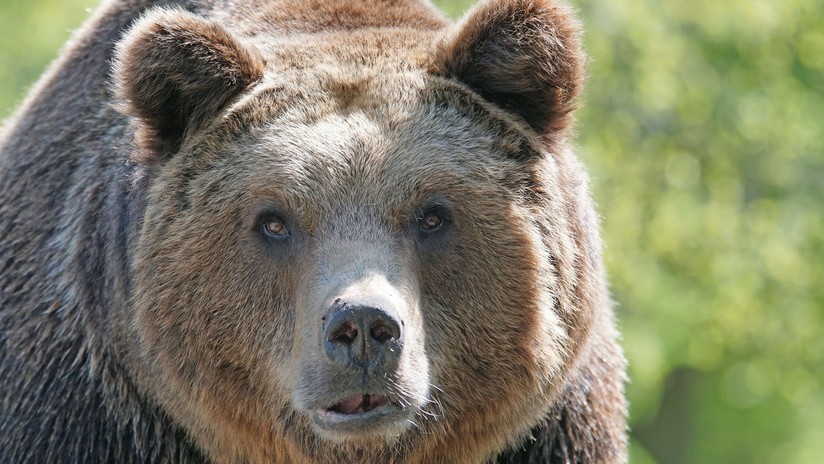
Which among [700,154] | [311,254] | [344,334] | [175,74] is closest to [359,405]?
[344,334]

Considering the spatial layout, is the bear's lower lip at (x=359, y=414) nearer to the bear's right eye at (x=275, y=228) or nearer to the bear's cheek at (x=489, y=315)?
the bear's cheek at (x=489, y=315)

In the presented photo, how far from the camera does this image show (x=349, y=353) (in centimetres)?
473

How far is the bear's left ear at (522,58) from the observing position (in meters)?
5.41

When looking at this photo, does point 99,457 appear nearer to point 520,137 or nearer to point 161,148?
point 161,148

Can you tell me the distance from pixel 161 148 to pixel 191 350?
35.8 inches

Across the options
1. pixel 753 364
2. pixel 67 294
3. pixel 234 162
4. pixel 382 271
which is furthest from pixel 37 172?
pixel 753 364

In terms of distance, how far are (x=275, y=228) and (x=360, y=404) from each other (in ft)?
2.79

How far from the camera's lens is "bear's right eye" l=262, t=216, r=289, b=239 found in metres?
5.27

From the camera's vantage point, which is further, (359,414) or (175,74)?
(175,74)

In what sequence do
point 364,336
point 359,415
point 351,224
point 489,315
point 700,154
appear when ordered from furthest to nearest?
1. point 700,154
2. point 489,315
3. point 351,224
4. point 359,415
5. point 364,336

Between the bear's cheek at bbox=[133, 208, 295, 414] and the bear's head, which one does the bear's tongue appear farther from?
the bear's cheek at bbox=[133, 208, 295, 414]

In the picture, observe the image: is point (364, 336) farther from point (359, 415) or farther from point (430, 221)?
point (430, 221)

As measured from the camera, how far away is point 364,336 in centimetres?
466

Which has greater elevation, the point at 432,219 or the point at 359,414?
the point at 432,219
